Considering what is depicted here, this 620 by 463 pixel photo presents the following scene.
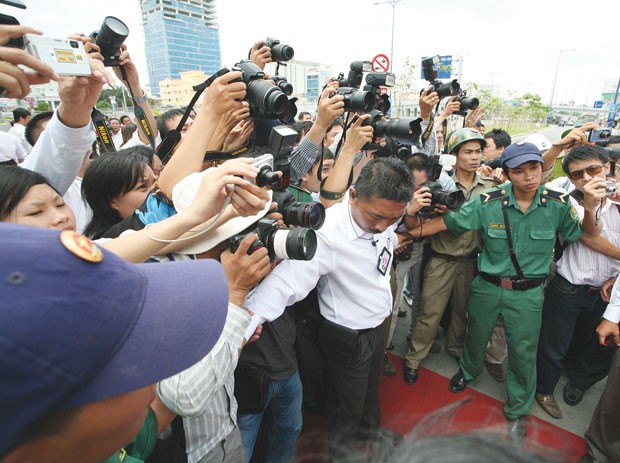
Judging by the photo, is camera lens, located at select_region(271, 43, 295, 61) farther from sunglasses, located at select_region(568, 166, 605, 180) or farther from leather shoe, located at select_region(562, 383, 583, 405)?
leather shoe, located at select_region(562, 383, 583, 405)

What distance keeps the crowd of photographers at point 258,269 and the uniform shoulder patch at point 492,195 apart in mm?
18

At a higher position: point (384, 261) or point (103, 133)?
point (103, 133)

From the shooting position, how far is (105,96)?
1551 inches

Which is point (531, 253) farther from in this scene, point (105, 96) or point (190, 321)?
point (105, 96)

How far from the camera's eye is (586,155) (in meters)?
2.34

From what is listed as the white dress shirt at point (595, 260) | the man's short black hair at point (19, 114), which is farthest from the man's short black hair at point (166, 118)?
the man's short black hair at point (19, 114)

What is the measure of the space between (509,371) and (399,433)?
215cm

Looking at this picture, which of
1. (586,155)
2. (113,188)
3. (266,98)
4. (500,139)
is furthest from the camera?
(500,139)

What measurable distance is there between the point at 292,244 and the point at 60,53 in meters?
Answer: 0.95

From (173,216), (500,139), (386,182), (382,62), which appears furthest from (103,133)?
(382,62)

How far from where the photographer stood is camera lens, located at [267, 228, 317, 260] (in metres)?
1.18

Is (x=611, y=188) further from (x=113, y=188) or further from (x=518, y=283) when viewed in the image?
(x=113, y=188)

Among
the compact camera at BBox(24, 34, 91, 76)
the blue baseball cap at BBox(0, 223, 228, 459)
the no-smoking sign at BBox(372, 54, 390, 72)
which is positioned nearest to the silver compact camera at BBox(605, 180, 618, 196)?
the blue baseball cap at BBox(0, 223, 228, 459)

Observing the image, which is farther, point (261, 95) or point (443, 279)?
point (443, 279)
